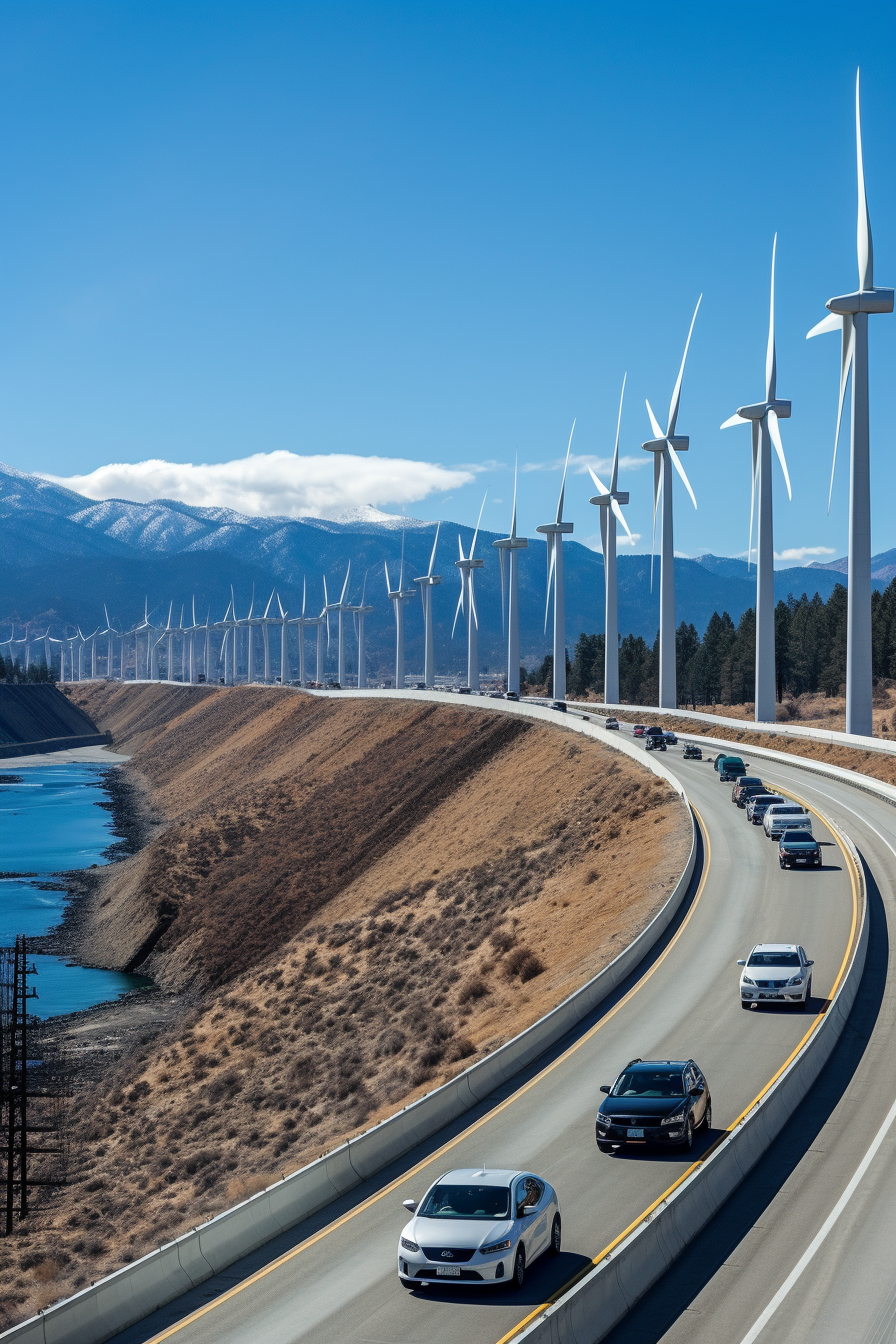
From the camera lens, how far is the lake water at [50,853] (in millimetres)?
60750

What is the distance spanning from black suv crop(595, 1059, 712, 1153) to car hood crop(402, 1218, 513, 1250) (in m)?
4.63

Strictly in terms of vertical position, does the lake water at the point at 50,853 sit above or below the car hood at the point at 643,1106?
below

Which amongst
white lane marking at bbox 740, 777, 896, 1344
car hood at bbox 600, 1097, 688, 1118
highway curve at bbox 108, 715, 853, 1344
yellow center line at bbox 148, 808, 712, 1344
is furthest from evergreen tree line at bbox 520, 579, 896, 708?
car hood at bbox 600, 1097, 688, 1118

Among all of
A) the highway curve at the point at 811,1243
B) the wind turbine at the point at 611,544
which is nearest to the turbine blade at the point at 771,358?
the wind turbine at the point at 611,544

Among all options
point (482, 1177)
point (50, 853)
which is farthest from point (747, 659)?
point (482, 1177)

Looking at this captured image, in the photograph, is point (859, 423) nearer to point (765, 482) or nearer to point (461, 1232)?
point (765, 482)

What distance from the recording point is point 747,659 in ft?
533

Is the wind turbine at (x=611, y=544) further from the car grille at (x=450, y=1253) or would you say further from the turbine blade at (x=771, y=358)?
the car grille at (x=450, y=1253)

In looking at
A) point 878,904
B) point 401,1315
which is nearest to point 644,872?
point 878,904

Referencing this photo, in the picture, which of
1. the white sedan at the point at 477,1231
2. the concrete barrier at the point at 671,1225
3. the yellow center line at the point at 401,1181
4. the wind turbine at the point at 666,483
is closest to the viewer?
the concrete barrier at the point at 671,1225

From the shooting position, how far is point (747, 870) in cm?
4078

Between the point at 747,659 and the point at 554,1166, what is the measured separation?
5840 inches

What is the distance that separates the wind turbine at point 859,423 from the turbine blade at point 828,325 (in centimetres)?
7

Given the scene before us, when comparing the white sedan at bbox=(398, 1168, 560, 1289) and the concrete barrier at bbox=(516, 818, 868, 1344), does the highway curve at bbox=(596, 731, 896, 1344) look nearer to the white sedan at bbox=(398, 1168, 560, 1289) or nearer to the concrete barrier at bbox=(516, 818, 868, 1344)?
the concrete barrier at bbox=(516, 818, 868, 1344)
